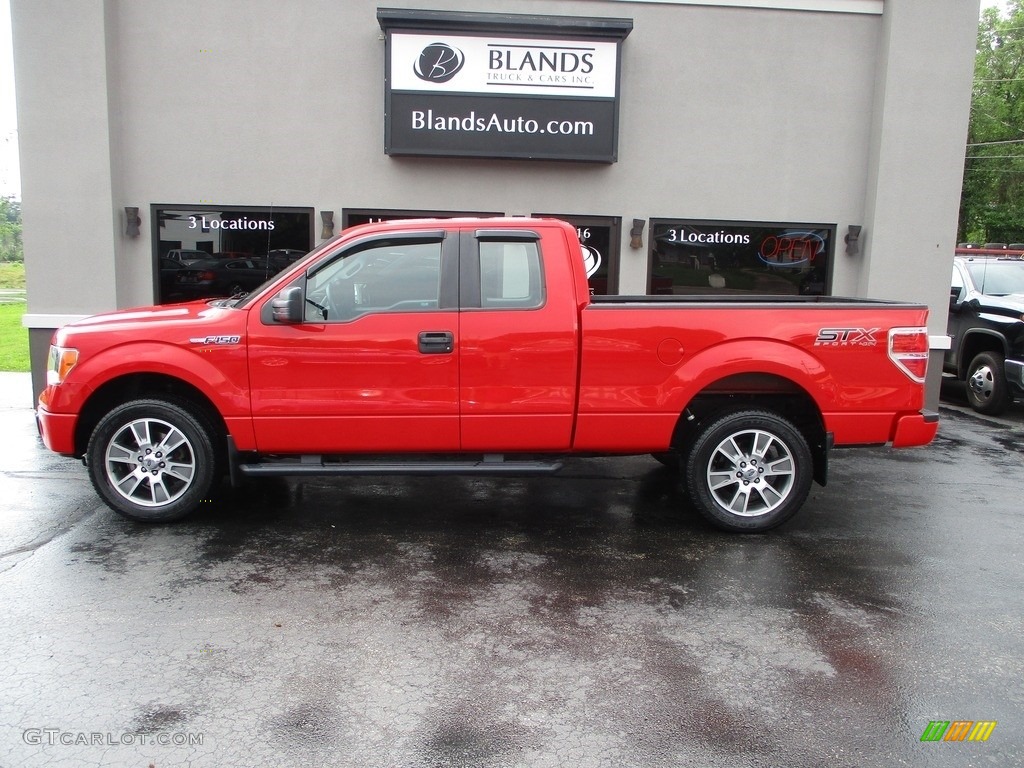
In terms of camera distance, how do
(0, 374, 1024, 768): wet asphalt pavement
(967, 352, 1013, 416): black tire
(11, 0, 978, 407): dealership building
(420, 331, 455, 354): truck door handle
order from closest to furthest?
(0, 374, 1024, 768): wet asphalt pavement
(420, 331, 455, 354): truck door handle
(11, 0, 978, 407): dealership building
(967, 352, 1013, 416): black tire

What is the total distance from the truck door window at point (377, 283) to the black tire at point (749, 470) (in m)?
2.11

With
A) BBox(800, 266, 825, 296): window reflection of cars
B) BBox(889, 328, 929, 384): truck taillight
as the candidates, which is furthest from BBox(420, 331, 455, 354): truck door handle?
BBox(800, 266, 825, 296): window reflection of cars

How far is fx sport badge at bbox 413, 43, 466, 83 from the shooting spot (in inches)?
371

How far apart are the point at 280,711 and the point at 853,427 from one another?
4.15 meters

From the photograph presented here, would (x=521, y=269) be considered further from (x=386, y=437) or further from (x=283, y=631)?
(x=283, y=631)

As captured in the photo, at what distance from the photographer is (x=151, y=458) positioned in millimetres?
5805

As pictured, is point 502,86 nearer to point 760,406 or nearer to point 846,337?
point 760,406

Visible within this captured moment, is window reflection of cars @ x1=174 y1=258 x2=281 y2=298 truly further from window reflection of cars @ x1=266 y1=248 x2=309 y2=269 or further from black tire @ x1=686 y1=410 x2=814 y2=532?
black tire @ x1=686 y1=410 x2=814 y2=532

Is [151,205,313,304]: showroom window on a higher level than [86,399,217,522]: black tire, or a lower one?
higher

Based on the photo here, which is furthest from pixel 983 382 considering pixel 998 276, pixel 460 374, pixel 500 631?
pixel 500 631

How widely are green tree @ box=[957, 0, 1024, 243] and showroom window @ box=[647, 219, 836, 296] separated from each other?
94.2 ft

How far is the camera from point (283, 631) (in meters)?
4.31

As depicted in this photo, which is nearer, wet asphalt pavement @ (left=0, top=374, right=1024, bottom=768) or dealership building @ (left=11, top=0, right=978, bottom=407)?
wet asphalt pavement @ (left=0, top=374, right=1024, bottom=768)

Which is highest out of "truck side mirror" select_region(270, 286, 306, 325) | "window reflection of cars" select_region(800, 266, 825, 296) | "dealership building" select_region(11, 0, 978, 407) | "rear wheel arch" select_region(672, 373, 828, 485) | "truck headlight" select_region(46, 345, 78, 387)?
"dealership building" select_region(11, 0, 978, 407)
